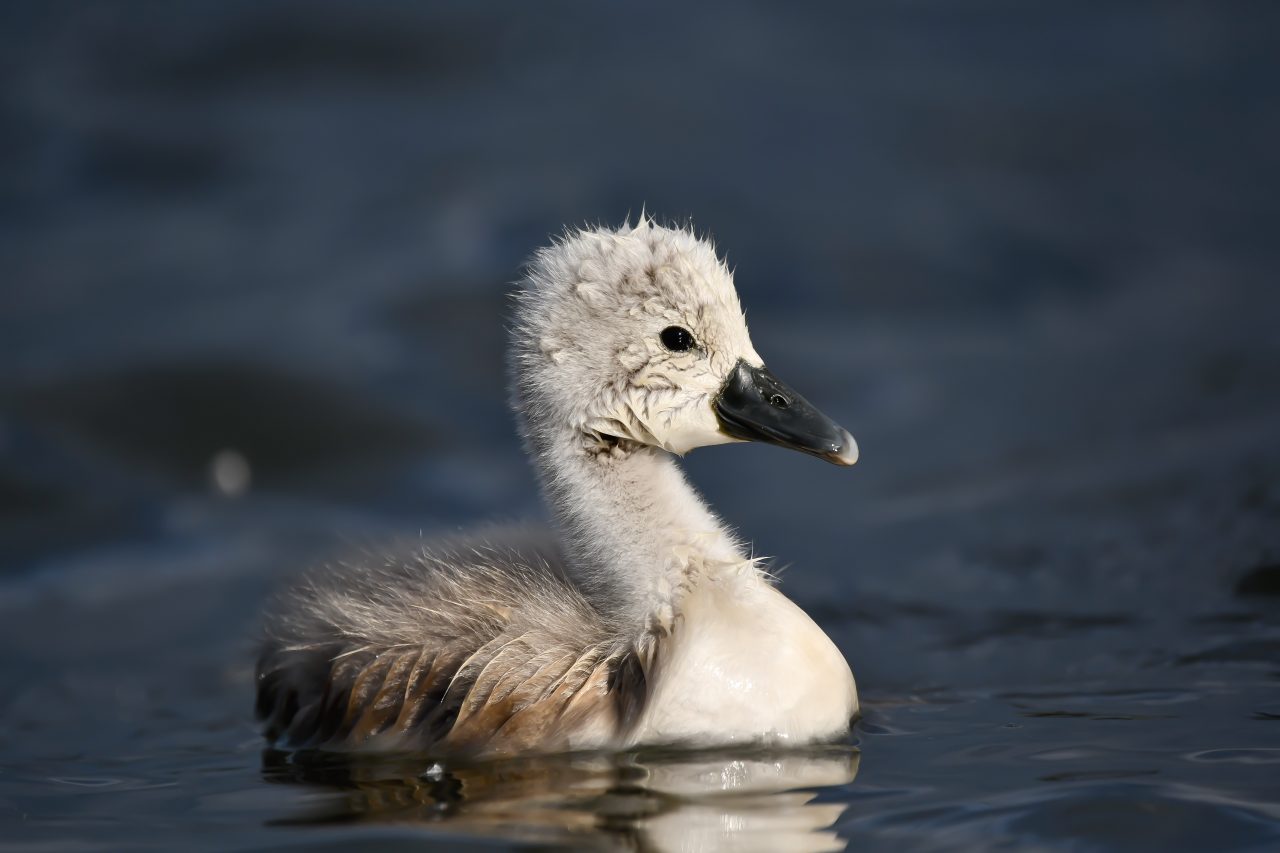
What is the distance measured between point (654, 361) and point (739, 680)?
1.05 metres

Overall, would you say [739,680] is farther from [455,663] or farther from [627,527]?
[455,663]

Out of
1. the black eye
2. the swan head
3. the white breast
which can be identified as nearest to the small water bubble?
the swan head

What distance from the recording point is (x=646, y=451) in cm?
570

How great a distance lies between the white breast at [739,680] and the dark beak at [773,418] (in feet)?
1.76

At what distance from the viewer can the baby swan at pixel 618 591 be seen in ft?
17.4

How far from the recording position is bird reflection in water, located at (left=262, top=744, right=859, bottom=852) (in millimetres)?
4504

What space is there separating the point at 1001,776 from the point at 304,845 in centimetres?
194

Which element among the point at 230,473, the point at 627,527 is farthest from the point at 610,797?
the point at 230,473

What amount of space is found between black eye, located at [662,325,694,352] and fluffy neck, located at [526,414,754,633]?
35 centimetres

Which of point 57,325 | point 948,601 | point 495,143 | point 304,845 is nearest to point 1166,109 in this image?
point 495,143

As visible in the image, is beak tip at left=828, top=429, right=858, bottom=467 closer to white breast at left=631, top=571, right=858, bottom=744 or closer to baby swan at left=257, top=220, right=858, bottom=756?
baby swan at left=257, top=220, right=858, bottom=756

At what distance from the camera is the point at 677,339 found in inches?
221

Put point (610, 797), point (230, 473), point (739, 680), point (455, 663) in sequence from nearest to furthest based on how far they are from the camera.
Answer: point (610, 797), point (739, 680), point (455, 663), point (230, 473)

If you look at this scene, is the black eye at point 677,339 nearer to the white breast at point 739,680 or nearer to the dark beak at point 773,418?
the dark beak at point 773,418
